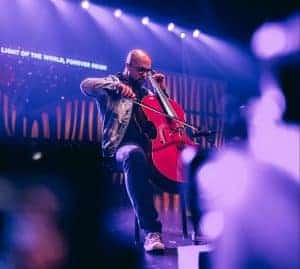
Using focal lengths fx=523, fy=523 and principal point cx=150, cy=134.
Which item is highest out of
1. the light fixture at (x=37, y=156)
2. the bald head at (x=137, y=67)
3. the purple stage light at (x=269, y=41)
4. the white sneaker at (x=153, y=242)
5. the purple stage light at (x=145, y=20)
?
the purple stage light at (x=145, y=20)

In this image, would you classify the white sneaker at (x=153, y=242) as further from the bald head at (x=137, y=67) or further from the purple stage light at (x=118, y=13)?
the purple stage light at (x=118, y=13)

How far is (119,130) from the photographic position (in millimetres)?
3416

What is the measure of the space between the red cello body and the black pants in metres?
0.12

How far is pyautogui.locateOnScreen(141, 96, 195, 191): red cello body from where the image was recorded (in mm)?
3338

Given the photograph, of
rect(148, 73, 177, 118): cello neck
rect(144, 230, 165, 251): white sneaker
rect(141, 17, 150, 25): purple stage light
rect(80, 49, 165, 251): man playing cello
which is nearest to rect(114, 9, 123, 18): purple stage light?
rect(141, 17, 150, 25): purple stage light

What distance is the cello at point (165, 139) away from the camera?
3.34m

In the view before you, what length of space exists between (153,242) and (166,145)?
703mm

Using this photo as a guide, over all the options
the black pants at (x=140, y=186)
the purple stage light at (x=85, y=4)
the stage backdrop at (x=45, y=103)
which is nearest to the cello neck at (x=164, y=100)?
Result: the black pants at (x=140, y=186)

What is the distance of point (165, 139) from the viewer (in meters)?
3.38

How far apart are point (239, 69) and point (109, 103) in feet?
10.5

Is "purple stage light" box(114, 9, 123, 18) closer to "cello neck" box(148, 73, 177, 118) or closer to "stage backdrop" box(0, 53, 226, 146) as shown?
"stage backdrop" box(0, 53, 226, 146)

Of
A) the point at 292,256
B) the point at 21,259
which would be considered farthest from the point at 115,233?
the point at 21,259

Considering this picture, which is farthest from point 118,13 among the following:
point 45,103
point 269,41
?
point 269,41

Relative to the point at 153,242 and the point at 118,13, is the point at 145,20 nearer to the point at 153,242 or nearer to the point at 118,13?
the point at 118,13
